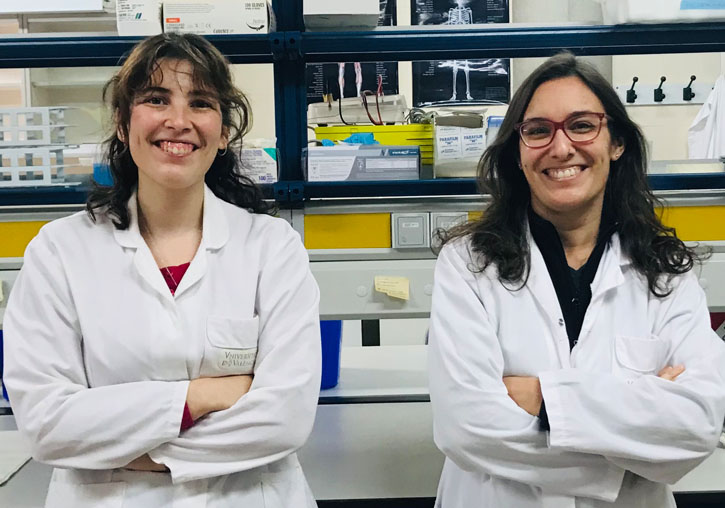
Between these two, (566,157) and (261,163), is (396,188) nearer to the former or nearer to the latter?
(261,163)

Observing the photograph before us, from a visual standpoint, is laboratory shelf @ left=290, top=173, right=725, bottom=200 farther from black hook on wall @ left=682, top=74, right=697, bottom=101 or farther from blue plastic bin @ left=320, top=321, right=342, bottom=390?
black hook on wall @ left=682, top=74, right=697, bottom=101

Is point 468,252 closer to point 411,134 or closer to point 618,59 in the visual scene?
point 411,134

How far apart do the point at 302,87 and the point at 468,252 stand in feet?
2.25

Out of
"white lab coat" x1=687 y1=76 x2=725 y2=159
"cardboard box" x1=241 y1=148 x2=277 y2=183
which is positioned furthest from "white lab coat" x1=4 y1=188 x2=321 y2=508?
"white lab coat" x1=687 y1=76 x2=725 y2=159

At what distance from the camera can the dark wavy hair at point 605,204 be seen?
4.49 feet

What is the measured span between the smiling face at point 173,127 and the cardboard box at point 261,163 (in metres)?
0.39

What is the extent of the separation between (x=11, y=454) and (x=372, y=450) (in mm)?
967

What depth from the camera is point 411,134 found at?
1883 millimetres

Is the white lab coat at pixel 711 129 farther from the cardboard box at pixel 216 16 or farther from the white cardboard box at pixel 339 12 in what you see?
the cardboard box at pixel 216 16

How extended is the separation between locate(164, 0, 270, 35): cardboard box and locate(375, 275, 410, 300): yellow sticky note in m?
0.69

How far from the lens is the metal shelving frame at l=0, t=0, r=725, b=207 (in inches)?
69.5

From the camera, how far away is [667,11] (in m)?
1.73

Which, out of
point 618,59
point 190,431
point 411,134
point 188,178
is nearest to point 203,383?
point 190,431

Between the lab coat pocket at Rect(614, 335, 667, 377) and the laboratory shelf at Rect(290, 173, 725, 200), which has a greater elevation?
the laboratory shelf at Rect(290, 173, 725, 200)
